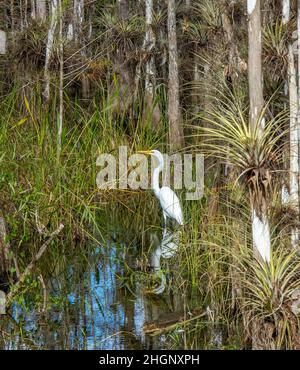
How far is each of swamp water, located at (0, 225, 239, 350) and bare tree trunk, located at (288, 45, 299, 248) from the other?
132 centimetres

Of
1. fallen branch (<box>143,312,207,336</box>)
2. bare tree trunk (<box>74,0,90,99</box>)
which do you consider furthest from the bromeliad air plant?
bare tree trunk (<box>74,0,90,99</box>)

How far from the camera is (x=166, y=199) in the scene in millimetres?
12234

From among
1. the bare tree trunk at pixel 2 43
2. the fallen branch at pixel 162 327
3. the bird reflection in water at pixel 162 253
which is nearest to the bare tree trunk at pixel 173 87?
the bare tree trunk at pixel 2 43

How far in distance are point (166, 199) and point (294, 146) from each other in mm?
3908

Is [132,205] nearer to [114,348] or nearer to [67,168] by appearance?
[67,168]

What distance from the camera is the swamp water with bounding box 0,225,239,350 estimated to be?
7.66 metres

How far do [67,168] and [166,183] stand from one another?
2399 millimetres

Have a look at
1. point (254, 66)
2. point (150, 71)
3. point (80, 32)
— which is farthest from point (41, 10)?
point (254, 66)

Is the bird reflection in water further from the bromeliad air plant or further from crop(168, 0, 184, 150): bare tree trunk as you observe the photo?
crop(168, 0, 184, 150): bare tree trunk

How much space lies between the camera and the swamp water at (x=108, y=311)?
7.66 m

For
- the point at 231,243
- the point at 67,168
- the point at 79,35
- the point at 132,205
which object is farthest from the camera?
the point at 79,35

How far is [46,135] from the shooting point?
12047mm

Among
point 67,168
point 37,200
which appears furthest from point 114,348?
point 67,168

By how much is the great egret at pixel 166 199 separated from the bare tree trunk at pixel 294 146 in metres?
1.89
